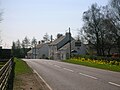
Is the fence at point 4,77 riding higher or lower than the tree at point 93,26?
lower

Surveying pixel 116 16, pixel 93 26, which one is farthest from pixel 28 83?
pixel 93 26

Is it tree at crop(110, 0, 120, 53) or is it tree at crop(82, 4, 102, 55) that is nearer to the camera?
tree at crop(110, 0, 120, 53)

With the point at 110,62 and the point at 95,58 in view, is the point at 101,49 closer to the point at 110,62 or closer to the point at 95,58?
the point at 95,58

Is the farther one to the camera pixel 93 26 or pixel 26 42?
pixel 26 42

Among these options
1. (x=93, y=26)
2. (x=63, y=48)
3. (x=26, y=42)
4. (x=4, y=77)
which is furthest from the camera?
(x=26, y=42)

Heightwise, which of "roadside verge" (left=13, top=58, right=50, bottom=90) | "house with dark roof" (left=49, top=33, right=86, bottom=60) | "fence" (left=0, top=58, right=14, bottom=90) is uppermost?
"house with dark roof" (left=49, top=33, right=86, bottom=60)

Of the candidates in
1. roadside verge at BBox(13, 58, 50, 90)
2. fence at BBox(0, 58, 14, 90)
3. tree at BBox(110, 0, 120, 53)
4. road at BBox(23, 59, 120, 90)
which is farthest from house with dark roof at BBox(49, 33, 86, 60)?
fence at BBox(0, 58, 14, 90)

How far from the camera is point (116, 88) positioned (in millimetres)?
14414

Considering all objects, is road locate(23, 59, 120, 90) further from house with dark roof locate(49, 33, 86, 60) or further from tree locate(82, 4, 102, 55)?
house with dark roof locate(49, 33, 86, 60)

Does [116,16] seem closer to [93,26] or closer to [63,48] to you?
[93,26]

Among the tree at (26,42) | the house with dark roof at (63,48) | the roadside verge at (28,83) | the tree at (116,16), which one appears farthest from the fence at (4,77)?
the tree at (26,42)

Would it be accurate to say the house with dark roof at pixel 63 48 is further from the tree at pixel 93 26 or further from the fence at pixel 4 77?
the fence at pixel 4 77

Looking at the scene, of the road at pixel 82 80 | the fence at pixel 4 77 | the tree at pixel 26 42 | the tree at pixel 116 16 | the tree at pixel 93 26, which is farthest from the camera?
the tree at pixel 26 42

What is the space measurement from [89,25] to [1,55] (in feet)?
93.9
